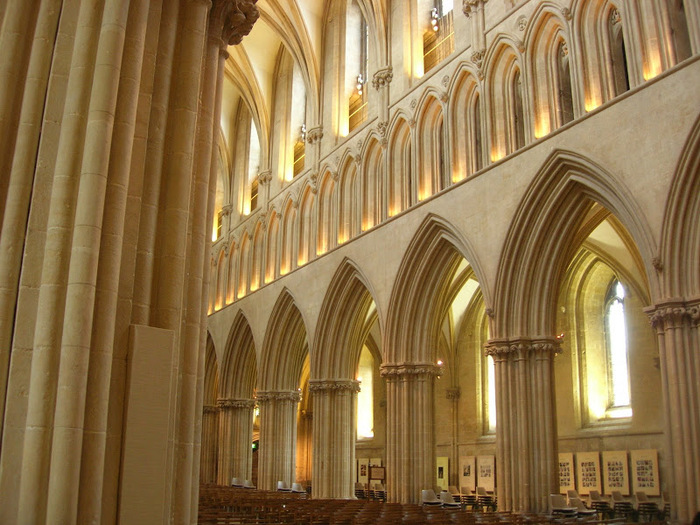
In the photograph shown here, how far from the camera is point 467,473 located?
23.9m

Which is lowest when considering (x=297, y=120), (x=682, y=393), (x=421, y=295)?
(x=682, y=393)

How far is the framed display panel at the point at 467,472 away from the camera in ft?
77.3

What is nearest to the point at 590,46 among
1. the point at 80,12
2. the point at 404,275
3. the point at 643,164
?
the point at 643,164

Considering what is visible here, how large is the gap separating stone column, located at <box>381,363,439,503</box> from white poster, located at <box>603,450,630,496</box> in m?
4.90

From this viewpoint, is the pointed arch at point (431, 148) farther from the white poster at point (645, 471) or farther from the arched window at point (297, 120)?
the white poster at point (645, 471)

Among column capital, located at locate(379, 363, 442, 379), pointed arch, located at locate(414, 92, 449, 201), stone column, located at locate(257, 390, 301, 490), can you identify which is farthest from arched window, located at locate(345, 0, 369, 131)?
stone column, located at locate(257, 390, 301, 490)

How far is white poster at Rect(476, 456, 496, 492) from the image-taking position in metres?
22.7

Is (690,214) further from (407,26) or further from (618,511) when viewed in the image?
(407,26)

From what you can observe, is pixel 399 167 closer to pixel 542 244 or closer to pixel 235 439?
pixel 542 244

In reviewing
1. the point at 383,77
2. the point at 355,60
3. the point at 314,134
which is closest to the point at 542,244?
the point at 383,77

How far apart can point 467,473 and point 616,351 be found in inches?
264

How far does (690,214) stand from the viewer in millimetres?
11586

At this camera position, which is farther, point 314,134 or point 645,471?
point 314,134

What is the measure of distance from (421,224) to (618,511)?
831 centimetres
